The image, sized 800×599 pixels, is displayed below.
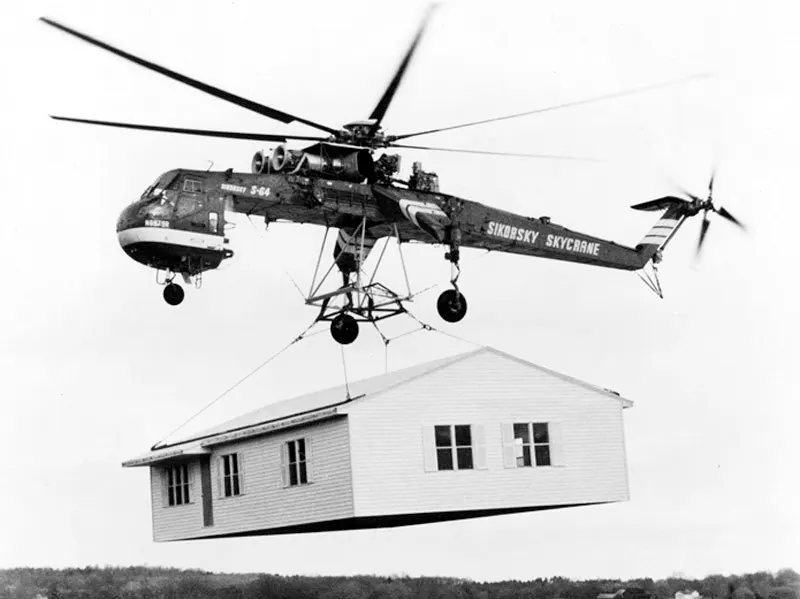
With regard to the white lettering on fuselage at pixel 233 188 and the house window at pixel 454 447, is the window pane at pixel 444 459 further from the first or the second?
the white lettering on fuselage at pixel 233 188

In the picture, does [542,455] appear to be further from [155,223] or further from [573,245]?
[155,223]

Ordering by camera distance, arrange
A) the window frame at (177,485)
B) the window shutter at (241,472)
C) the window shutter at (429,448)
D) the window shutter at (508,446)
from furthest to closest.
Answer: the window frame at (177,485) < the window shutter at (241,472) < the window shutter at (508,446) < the window shutter at (429,448)

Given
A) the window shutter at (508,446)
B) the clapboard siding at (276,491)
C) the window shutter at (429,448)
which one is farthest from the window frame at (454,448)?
the clapboard siding at (276,491)

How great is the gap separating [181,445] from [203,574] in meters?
9.88

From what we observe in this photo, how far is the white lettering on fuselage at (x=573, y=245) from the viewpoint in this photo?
110 feet

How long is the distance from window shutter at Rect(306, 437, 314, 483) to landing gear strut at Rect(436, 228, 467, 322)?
14.5 ft

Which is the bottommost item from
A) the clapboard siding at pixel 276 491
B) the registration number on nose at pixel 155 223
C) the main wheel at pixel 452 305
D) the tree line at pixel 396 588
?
the tree line at pixel 396 588

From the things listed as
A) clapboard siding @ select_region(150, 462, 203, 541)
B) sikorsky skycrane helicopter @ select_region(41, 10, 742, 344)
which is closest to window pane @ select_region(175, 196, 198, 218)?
sikorsky skycrane helicopter @ select_region(41, 10, 742, 344)

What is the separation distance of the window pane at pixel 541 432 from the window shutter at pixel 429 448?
271 cm

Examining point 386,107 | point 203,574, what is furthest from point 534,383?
point 203,574

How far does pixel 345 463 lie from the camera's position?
1273 inches

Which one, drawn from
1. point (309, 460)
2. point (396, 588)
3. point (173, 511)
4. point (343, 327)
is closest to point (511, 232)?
point (343, 327)

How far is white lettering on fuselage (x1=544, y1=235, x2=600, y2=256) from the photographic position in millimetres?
33656

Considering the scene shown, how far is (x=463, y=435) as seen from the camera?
111ft
